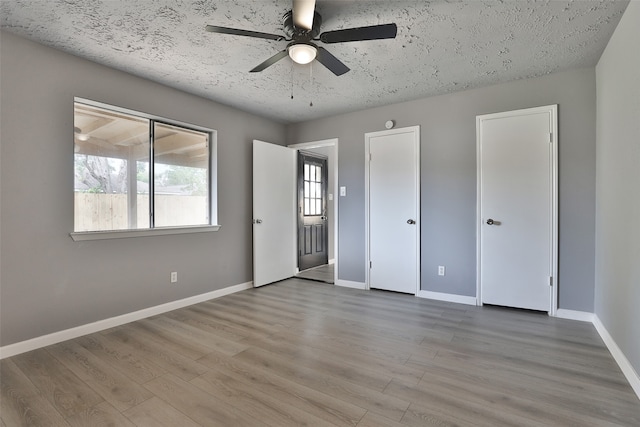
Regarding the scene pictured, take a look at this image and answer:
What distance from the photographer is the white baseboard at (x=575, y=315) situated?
2969mm

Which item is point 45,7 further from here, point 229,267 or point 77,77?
point 229,267

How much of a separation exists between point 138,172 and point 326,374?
8.90 feet

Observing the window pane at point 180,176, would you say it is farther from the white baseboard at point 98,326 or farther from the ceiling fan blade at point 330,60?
the ceiling fan blade at point 330,60

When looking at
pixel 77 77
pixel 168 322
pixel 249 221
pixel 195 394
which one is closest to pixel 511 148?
pixel 249 221

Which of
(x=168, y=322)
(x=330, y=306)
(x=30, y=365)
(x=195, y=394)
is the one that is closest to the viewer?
(x=195, y=394)

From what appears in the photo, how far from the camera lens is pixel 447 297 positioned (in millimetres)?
3668

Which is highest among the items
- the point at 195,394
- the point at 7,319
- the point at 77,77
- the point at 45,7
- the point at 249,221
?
the point at 45,7

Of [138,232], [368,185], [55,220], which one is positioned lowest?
[138,232]

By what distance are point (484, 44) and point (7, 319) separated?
14.2 ft

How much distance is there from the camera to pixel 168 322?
302 cm

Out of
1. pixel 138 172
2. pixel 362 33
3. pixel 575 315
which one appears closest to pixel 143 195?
pixel 138 172

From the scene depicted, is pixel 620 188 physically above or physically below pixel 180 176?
below

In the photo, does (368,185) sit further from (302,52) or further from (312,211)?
(302,52)

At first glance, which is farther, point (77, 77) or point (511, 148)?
point (511, 148)
